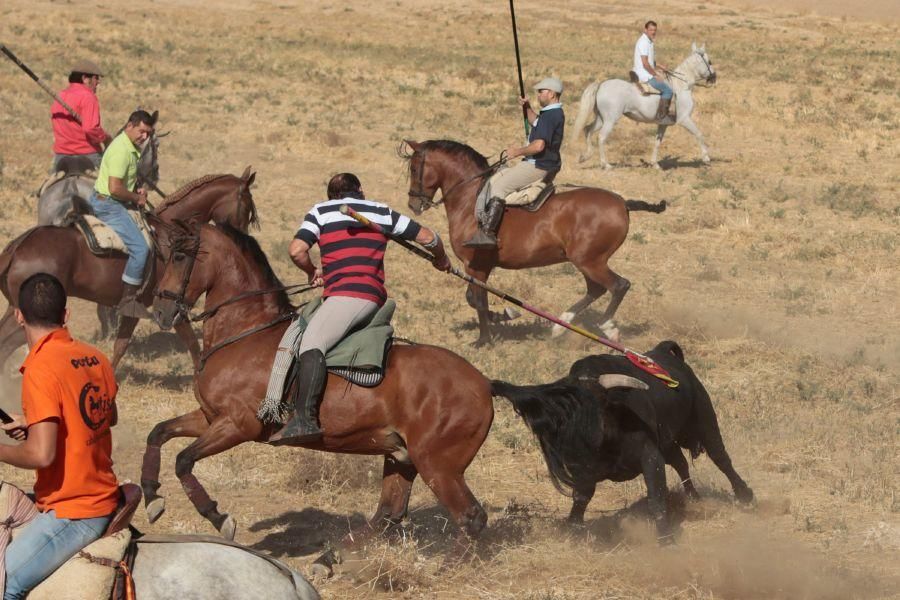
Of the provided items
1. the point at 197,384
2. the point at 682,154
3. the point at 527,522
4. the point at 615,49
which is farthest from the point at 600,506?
the point at 615,49

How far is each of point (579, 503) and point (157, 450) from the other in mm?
2915

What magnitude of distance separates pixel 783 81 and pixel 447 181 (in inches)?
828

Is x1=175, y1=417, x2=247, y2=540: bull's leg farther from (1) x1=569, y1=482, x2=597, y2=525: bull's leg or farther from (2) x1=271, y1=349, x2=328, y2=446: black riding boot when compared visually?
(1) x1=569, y1=482, x2=597, y2=525: bull's leg

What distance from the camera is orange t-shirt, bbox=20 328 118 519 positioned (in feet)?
16.0

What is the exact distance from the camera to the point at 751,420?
11.3 meters

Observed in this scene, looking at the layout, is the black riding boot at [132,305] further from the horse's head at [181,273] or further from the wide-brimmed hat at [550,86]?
the wide-brimmed hat at [550,86]

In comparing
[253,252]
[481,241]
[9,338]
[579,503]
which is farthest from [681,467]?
[9,338]

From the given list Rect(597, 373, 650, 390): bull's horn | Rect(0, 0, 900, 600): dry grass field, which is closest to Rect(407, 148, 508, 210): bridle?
Rect(0, 0, 900, 600): dry grass field

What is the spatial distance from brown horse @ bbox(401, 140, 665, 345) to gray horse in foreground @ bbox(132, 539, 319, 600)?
8.84 metres

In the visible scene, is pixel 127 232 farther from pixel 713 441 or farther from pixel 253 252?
pixel 713 441

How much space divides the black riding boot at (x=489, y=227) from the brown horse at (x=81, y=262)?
9.33ft

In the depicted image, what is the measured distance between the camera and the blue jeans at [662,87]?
2422 cm

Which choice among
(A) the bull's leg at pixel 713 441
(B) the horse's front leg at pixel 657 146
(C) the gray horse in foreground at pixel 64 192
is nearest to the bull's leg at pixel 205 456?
(A) the bull's leg at pixel 713 441

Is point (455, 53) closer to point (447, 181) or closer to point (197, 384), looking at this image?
point (447, 181)
